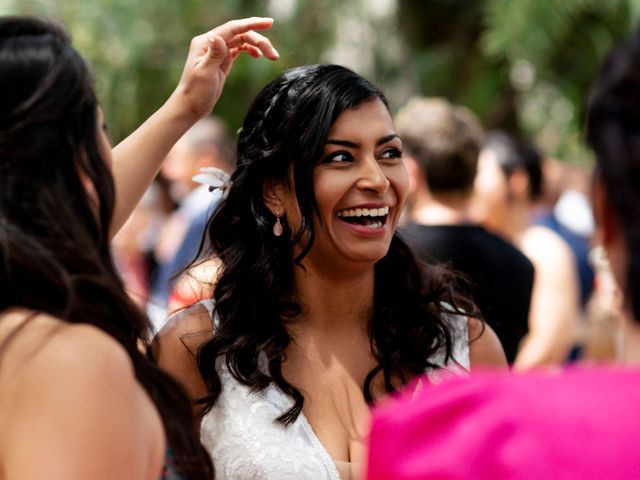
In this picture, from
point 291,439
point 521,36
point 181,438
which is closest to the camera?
point 181,438

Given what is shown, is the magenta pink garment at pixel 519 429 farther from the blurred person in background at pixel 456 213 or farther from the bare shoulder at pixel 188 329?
the blurred person in background at pixel 456 213

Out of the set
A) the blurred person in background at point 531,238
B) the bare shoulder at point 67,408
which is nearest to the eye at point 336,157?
the bare shoulder at point 67,408

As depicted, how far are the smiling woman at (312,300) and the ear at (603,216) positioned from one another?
141 cm

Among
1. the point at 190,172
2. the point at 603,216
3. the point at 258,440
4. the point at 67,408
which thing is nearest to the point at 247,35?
the point at 258,440

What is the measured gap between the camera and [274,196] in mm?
3037

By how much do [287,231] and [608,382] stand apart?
1.73 meters

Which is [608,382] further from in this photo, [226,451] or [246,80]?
[246,80]

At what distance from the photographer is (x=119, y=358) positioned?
5.64 ft

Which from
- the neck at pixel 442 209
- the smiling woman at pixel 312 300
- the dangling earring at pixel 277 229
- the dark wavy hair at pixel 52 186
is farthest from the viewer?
the neck at pixel 442 209

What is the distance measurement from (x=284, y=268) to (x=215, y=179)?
0.31 metres

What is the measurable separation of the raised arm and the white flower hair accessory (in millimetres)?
280

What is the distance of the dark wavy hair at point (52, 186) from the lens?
1.75 m

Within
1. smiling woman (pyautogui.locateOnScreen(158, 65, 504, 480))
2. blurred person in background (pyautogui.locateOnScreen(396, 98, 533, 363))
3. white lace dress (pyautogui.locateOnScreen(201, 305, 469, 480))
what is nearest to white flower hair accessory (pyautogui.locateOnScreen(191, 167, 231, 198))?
smiling woman (pyautogui.locateOnScreen(158, 65, 504, 480))

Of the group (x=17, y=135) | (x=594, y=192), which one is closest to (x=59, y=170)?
(x=17, y=135)
